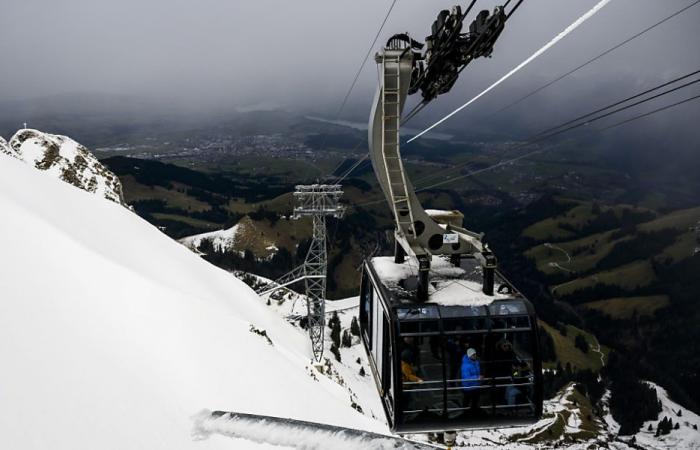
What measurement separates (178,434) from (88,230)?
45.7 ft

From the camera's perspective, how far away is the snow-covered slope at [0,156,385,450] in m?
5.72

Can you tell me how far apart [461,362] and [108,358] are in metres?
6.48

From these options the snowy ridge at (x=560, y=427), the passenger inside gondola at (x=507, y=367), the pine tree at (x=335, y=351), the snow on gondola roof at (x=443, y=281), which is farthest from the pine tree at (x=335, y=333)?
the passenger inside gondola at (x=507, y=367)

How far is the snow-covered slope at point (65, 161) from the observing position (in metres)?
44.9

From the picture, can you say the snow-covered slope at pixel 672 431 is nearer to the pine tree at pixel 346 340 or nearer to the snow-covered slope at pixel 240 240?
the pine tree at pixel 346 340

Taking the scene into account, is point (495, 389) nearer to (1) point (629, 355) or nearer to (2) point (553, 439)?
(2) point (553, 439)

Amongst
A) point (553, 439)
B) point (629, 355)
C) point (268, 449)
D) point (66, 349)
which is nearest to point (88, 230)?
point (66, 349)

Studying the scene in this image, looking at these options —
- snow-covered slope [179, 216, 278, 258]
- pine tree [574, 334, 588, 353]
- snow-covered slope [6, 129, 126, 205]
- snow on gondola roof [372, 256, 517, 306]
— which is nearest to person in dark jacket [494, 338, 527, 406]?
snow on gondola roof [372, 256, 517, 306]

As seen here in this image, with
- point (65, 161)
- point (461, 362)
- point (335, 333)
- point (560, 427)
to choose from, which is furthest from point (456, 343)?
point (560, 427)

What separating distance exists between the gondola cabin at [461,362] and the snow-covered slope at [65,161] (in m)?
43.7

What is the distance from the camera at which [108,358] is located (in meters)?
7.45

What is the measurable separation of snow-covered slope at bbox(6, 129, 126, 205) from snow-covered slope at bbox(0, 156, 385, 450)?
105ft

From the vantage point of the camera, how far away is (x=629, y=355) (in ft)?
522

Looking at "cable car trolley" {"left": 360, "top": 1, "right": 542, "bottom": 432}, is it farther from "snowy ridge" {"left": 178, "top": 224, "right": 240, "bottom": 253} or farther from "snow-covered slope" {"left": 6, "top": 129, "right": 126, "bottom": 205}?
"snowy ridge" {"left": 178, "top": 224, "right": 240, "bottom": 253}
